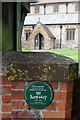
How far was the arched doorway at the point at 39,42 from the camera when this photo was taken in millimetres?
18819

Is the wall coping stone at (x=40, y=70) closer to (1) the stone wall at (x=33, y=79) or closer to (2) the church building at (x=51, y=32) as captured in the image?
(1) the stone wall at (x=33, y=79)

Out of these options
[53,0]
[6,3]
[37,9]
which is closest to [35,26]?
[37,9]

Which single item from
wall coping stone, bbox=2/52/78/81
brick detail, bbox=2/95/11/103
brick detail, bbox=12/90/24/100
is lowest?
brick detail, bbox=2/95/11/103

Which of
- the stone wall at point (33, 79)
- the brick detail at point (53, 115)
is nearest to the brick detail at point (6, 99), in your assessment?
the stone wall at point (33, 79)

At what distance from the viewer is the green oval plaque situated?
1.27m

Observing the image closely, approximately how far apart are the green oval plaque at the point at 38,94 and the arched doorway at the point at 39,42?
17.5 metres

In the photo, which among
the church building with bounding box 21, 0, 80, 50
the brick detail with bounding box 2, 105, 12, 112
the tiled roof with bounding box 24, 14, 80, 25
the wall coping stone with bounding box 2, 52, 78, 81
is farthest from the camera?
the tiled roof with bounding box 24, 14, 80, 25

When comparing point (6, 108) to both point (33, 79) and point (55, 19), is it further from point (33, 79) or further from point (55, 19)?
point (55, 19)

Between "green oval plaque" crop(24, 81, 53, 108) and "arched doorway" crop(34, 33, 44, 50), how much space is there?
17455mm

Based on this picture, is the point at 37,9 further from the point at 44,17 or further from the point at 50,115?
the point at 50,115

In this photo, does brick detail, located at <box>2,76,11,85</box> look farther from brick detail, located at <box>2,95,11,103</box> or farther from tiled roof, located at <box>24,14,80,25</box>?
tiled roof, located at <box>24,14,80,25</box>

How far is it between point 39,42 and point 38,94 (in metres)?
18.0

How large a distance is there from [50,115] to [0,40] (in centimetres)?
115

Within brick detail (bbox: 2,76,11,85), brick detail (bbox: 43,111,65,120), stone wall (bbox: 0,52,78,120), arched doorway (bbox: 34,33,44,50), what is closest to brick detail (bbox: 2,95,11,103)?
stone wall (bbox: 0,52,78,120)
